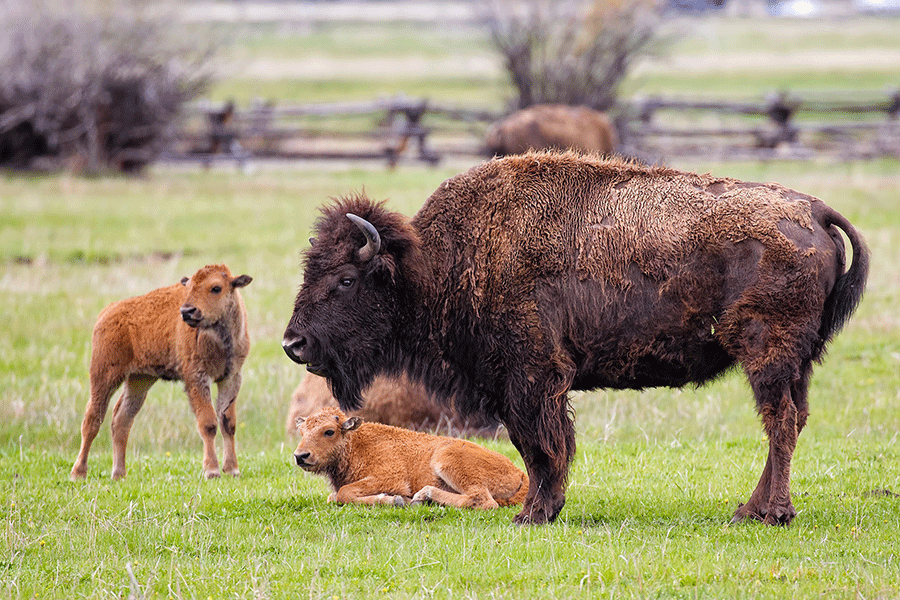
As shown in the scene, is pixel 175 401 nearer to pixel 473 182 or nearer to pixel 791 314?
pixel 473 182

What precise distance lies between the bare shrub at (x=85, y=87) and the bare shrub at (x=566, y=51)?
9.58 m

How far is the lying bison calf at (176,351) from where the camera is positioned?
26.3ft

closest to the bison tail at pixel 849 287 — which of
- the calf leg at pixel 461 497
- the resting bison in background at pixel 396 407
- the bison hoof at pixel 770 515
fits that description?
the bison hoof at pixel 770 515

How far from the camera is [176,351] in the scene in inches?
317

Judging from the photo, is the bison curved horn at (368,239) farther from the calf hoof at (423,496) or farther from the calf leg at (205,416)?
the calf leg at (205,416)

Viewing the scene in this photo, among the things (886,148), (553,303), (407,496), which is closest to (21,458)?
(407,496)

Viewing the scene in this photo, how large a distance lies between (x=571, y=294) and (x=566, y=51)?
27.3m

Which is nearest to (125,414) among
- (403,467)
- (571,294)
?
(403,467)

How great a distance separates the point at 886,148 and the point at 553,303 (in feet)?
94.5

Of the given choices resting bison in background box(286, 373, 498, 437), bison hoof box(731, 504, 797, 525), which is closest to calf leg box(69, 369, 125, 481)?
resting bison in background box(286, 373, 498, 437)

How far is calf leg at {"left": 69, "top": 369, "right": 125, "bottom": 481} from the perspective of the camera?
Answer: 8086 millimetres

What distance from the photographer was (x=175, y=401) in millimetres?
11188

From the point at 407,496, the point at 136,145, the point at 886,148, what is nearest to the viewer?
the point at 407,496

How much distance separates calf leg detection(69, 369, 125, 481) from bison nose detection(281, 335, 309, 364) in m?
1.89
